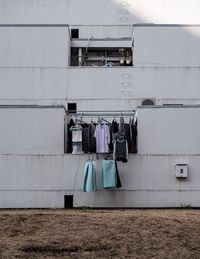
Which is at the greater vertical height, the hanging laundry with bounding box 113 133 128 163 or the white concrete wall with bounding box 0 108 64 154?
the white concrete wall with bounding box 0 108 64 154

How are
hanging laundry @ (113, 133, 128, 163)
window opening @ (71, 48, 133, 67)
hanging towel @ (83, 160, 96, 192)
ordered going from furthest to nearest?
window opening @ (71, 48, 133, 67) < hanging laundry @ (113, 133, 128, 163) < hanging towel @ (83, 160, 96, 192)

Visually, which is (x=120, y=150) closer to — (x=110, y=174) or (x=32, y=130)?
(x=110, y=174)

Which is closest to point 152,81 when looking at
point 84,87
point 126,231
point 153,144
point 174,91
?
point 174,91

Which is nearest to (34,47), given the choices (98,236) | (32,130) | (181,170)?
(32,130)

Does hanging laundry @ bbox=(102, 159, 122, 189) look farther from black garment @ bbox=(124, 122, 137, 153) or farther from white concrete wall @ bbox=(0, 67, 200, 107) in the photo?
white concrete wall @ bbox=(0, 67, 200, 107)

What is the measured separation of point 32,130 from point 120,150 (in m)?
2.47

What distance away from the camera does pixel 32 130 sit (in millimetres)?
16359

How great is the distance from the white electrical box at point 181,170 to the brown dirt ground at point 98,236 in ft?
11.4

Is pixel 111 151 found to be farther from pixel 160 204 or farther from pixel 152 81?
pixel 152 81

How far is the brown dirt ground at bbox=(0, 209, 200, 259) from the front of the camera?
9883 millimetres

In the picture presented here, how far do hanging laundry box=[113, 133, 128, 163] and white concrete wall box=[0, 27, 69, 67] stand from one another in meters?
4.84

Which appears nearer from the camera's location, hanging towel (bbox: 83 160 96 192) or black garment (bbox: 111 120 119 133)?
hanging towel (bbox: 83 160 96 192)

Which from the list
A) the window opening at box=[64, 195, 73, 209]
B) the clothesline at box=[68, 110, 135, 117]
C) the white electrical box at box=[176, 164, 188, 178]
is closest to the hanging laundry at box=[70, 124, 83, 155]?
the window opening at box=[64, 195, 73, 209]

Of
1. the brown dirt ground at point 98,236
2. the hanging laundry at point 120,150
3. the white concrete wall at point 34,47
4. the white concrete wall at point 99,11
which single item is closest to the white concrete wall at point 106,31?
the white concrete wall at point 99,11
